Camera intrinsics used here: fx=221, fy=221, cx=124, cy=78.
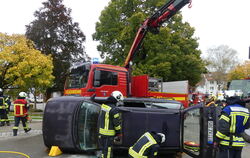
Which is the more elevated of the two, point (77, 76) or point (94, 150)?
point (77, 76)

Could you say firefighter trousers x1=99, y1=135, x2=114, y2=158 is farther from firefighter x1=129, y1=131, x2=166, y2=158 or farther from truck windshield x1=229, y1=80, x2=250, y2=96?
truck windshield x1=229, y1=80, x2=250, y2=96

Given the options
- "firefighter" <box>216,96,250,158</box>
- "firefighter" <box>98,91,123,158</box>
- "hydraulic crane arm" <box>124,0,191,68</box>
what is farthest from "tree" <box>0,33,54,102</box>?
"firefighter" <box>216,96,250,158</box>

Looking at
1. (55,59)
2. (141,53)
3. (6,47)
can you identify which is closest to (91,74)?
(6,47)

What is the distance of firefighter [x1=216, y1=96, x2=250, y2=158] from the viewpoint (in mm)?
3885

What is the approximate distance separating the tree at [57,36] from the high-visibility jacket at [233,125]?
23.2 meters

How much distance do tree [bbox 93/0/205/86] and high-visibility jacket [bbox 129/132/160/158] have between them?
15.7 m

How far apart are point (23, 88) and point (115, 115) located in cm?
1714

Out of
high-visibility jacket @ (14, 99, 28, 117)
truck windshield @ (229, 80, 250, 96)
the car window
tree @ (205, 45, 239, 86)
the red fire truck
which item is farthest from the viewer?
tree @ (205, 45, 239, 86)

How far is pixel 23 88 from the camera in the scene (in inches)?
764

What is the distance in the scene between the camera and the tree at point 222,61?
51438mm

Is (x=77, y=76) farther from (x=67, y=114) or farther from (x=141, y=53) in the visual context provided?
(x=141, y=53)

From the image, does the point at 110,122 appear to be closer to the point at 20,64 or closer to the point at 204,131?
the point at 204,131

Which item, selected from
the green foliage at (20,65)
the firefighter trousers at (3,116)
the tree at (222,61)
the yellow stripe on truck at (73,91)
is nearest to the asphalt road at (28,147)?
the yellow stripe on truck at (73,91)

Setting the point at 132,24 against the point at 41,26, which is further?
the point at 41,26
